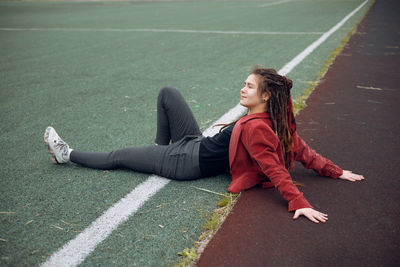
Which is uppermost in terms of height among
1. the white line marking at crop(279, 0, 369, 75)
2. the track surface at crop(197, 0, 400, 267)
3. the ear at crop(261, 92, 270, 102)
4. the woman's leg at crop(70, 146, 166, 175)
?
the ear at crop(261, 92, 270, 102)

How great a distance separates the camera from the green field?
7.75ft

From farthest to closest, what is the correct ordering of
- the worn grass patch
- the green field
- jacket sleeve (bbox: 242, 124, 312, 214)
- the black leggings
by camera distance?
the black leggings, jacket sleeve (bbox: 242, 124, 312, 214), the green field, the worn grass patch

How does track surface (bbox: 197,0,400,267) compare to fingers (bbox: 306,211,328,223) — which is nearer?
track surface (bbox: 197,0,400,267)

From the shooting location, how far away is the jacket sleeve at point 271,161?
2.48m

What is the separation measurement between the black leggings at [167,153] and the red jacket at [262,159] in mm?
351

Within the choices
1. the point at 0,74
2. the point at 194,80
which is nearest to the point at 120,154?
the point at 194,80

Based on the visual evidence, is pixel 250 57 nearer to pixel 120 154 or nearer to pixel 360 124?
pixel 360 124

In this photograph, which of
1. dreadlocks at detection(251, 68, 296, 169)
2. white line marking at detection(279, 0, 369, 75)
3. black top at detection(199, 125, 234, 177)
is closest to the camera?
dreadlocks at detection(251, 68, 296, 169)

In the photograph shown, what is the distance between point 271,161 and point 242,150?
0.25 meters

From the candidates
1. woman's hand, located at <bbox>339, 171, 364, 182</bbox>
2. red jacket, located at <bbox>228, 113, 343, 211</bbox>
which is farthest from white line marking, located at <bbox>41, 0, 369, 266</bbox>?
woman's hand, located at <bbox>339, 171, 364, 182</bbox>

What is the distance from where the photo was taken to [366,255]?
2156 millimetres

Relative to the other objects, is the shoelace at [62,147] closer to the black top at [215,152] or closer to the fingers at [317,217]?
the black top at [215,152]

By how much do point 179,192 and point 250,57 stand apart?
530 cm

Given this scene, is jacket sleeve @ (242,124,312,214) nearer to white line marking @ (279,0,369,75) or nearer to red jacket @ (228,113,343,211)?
red jacket @ (228,113,343,211)
